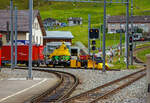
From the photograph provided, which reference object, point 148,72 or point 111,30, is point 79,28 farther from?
point 148,72

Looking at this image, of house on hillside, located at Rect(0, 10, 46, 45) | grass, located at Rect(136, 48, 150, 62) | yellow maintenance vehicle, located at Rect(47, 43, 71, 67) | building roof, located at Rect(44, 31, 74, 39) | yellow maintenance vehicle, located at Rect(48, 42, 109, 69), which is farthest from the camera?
building roof, located at Rect(44, 31, 74, 39)

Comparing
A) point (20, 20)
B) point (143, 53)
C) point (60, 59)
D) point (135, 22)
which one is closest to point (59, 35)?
point (143, 53)

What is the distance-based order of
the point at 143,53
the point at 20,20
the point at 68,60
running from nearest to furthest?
the point at 68,60
the point at 20,20
the point at 143,53

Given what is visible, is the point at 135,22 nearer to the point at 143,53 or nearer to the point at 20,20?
the point at 143,53

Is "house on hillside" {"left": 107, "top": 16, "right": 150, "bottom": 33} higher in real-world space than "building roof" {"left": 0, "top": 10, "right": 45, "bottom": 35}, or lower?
higher

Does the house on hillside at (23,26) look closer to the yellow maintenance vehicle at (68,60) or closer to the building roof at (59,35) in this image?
the building roof at (59,35)

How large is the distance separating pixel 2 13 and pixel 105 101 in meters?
55.7

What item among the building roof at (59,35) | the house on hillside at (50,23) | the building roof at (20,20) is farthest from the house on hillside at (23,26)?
the house on hillside at (50,23)

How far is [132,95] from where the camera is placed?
63.0ft

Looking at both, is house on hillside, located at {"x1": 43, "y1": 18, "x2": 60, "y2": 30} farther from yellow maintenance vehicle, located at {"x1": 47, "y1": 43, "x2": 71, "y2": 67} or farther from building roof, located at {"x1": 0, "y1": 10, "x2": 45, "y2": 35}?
yellow maintenance vehicle, located at {"x1": 47, "y1": 43, "x2": 71, "y2": 67}

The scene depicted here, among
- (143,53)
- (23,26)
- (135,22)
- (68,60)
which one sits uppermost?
(135,22)

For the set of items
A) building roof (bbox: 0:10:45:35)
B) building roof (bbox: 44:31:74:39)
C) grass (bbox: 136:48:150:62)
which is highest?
building roof (bbox: 0:10:45:35)

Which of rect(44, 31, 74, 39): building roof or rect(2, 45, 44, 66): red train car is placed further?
rect(44, 31, 74, 39): building roof

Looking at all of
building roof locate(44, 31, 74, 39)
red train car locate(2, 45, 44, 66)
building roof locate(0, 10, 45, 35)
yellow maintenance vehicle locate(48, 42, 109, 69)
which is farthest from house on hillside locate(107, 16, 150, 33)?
yellow maintenance vehicle locate(48, 42, 109, 69)
